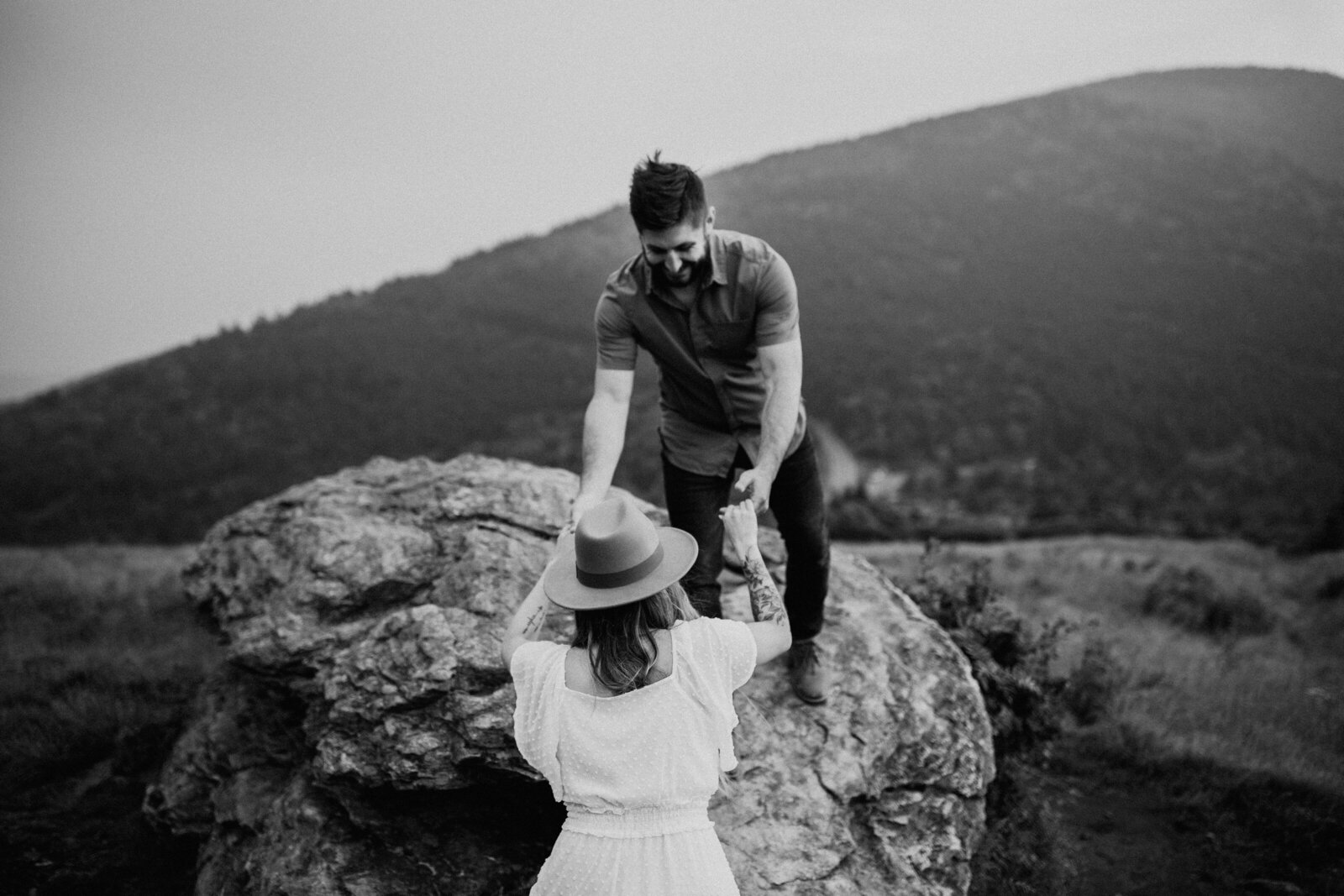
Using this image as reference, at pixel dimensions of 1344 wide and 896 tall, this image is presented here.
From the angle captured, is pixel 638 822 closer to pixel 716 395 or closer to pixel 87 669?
pixel 716 395

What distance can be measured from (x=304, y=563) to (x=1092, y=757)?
5459 millimetres

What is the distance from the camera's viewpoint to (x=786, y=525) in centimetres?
383

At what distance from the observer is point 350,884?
3570 millimetres

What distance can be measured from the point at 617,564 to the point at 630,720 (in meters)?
0.43

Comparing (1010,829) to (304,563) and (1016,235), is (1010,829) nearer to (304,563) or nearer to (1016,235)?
(304,563)

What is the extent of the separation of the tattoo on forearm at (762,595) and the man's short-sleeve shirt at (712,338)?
Answer: 1.09 m

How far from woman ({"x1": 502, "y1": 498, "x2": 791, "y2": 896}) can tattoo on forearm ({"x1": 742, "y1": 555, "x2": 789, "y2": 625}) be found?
0.22 meters

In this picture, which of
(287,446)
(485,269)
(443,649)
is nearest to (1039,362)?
(485,269)

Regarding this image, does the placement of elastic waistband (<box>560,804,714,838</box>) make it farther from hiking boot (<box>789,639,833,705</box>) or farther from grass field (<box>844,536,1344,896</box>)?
grass field (<box>844,536,1344,896</box>)

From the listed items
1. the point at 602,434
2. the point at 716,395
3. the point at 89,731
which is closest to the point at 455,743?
the point at 602,434

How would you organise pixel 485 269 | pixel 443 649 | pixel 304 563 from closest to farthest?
pixel 443 649 < pixel 304 563 < pixel 485 269

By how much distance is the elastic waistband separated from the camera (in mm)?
2250

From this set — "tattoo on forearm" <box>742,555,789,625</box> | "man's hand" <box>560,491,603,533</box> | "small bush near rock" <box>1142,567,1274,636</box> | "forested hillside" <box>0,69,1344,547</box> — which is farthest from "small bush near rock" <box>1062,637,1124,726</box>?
"forested hillside" <box>0,69,1344,547</box>

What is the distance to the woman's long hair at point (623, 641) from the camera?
87.7 inches
